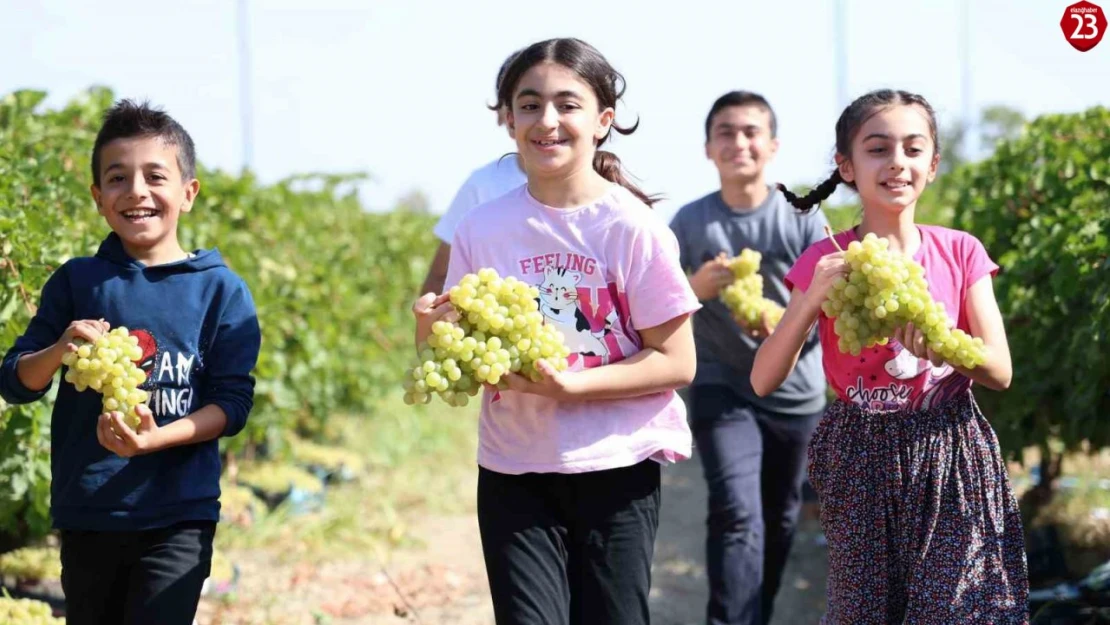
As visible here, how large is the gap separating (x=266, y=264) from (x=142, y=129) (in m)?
4.18

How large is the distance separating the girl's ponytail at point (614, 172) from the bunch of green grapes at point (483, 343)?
0.64 m

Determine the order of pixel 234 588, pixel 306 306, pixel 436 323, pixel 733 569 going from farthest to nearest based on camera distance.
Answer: pixel 306 306 → pixel 234 588 → pixel 733 569 → pixel 436 323

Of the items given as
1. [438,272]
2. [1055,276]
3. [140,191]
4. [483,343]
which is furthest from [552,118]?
[1055,276]

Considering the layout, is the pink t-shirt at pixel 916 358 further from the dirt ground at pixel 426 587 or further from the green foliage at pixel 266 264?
the green foliage at pixel 266 264

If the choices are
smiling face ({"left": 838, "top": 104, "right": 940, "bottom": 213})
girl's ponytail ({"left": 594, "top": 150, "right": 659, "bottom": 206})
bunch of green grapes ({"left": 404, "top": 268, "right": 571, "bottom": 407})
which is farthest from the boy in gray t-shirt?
bunch of green grapes ({"left": 404, "top": 268, "right": 571, "bottom": 407})

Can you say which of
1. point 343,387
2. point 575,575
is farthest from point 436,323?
point 343,387

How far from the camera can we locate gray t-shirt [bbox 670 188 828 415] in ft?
15.0

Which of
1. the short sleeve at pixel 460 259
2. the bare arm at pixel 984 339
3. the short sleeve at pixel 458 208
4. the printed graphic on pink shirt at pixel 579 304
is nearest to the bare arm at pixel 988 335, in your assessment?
the bare arm at pixel 984 339

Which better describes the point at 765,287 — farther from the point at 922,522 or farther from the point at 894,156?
the point at 922,522

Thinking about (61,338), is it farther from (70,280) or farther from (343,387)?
(343,387)

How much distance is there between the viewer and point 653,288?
3.05 meters

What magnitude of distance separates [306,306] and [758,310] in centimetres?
426

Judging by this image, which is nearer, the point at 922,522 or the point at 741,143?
the point at 922,522

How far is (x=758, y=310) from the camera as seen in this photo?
4281mm
